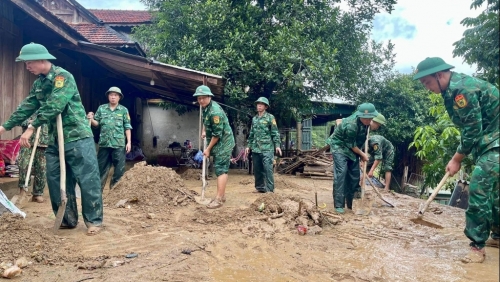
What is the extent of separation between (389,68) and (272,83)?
8.45 m

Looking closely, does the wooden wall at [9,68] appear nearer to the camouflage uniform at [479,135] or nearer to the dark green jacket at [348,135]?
the dark green jacket at [348,135]

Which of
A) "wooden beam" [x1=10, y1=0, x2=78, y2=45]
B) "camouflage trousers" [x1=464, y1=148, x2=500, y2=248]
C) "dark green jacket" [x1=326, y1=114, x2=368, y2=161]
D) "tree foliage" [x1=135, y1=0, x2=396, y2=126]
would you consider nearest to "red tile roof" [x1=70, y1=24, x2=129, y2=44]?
"tree foliage" [x1=135, y1=0, x2=396, y2=126]

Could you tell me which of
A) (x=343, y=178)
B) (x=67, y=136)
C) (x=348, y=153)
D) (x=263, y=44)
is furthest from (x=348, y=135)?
(x=263, y=44)

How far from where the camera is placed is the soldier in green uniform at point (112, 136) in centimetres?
601

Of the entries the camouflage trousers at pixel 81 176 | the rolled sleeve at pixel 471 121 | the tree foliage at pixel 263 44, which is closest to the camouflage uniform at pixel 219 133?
the camouflage trousers at pixel 81 176

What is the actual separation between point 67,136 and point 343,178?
12.3ft

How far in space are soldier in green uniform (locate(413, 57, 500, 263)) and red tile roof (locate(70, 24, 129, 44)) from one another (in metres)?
10.4

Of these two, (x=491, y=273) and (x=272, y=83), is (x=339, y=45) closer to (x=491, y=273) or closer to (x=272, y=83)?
(x=272, y=83)

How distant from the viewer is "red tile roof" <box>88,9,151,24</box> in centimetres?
1725

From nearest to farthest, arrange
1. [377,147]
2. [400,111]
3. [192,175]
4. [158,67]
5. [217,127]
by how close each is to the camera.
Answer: [217,127] < [377,147] < [158,67] < [192,175] < [400,111]

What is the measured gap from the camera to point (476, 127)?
10.4 ft

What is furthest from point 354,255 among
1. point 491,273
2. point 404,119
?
point 404,119

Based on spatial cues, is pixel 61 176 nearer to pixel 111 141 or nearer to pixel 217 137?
pixel 111 141

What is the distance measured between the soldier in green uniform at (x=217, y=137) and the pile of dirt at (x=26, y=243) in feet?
7.69
